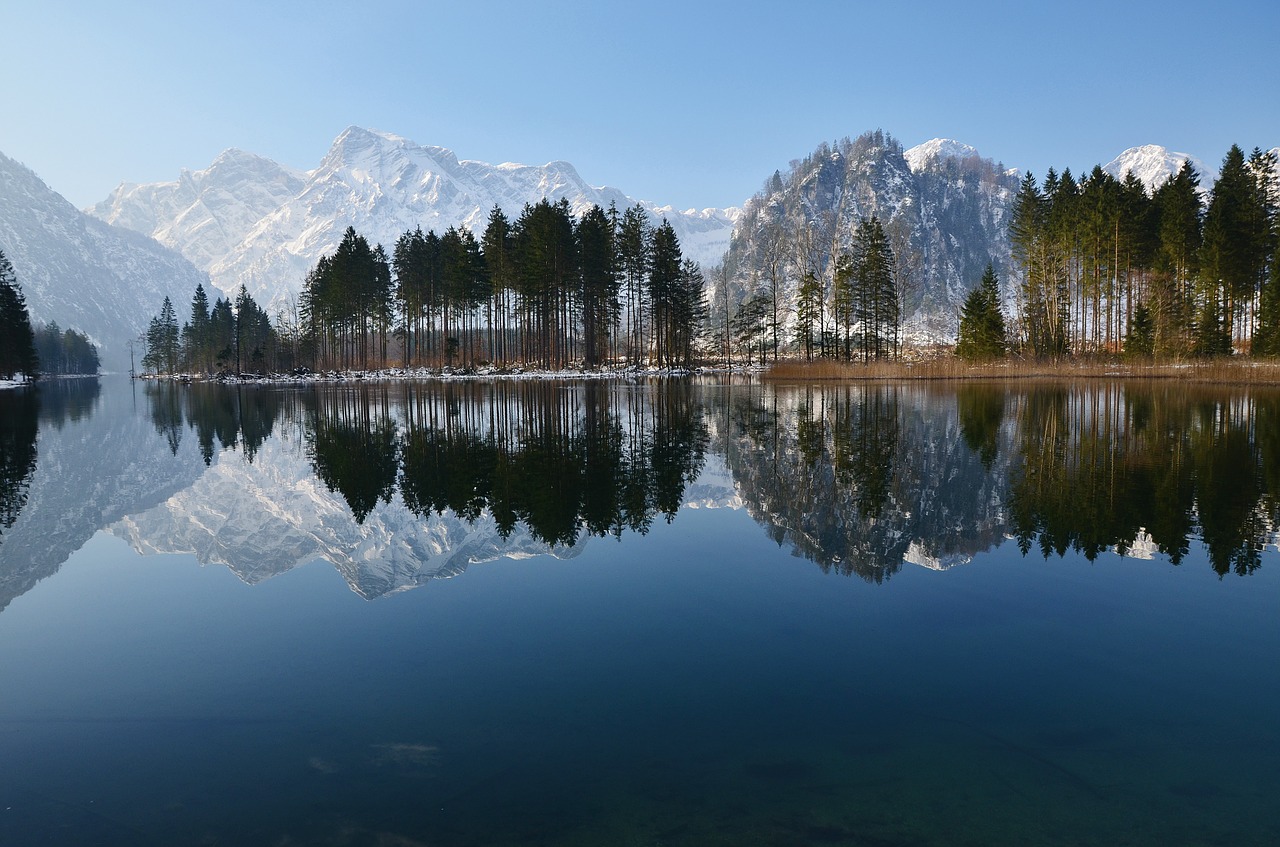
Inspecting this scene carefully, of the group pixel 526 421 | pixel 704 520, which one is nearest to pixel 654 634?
pixel 704 520

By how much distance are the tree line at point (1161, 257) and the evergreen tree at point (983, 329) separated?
11.0ft

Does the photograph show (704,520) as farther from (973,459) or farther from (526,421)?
(526,421)

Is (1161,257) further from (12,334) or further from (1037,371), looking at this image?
(12,334)

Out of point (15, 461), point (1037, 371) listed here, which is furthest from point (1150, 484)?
point (1037, 371)

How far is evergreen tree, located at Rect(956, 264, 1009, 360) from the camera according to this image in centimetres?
5865

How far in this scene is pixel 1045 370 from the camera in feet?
171

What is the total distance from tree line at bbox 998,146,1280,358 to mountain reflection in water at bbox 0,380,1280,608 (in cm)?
2579

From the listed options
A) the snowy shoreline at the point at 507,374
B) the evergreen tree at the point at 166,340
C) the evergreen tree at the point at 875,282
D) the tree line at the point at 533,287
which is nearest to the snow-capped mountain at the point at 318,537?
the snowy shoreline at the point at 507,374

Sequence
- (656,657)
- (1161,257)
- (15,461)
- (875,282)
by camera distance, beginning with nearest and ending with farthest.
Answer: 1. (656,657)
2. (15,461)
3. (1161,257)
4. (875,282)

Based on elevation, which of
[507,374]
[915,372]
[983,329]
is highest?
[983,329]

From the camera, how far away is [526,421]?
1070 inches

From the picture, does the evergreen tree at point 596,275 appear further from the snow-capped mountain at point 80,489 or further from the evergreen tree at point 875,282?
the snow-capped mountain at point 80,489

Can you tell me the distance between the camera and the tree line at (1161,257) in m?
49.5

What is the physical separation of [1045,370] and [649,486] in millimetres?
48430
